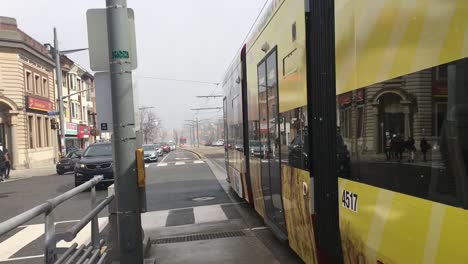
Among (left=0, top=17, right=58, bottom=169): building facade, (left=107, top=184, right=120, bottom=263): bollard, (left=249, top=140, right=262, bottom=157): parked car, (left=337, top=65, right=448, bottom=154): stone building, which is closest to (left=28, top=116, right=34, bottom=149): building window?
(left=0, top=17, right=58, bottom=169): building facade

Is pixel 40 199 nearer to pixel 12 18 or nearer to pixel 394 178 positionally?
pixel 394 178

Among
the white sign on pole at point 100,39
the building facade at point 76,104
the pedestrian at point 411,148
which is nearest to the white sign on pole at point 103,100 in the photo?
the white sign on pole at point 100,39

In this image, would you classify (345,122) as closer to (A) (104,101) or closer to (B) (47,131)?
(A) (104,101)

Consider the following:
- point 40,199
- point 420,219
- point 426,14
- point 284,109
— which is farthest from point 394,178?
point 40,199

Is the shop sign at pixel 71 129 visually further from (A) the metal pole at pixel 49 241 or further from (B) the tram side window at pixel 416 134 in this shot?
(B) the tram side window at pixel 416 134

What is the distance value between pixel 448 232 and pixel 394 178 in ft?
1.98

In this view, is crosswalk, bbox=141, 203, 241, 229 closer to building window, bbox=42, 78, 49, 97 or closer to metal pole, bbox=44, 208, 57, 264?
metal pole, bbox=44, 208, 57, 264

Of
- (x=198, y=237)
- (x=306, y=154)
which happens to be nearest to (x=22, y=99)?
(x=198, y=237)

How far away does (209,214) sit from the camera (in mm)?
10367

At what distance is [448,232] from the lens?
7.42ft

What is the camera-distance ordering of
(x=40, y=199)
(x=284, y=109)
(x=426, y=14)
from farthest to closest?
(x=40, y=199) → (x=284, y=109) → (x=426, y=14)

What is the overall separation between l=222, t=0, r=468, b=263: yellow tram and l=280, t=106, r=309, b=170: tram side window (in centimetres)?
1

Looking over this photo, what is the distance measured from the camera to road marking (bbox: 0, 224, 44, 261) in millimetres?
7730

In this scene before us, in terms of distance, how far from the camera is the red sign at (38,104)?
4169cm
